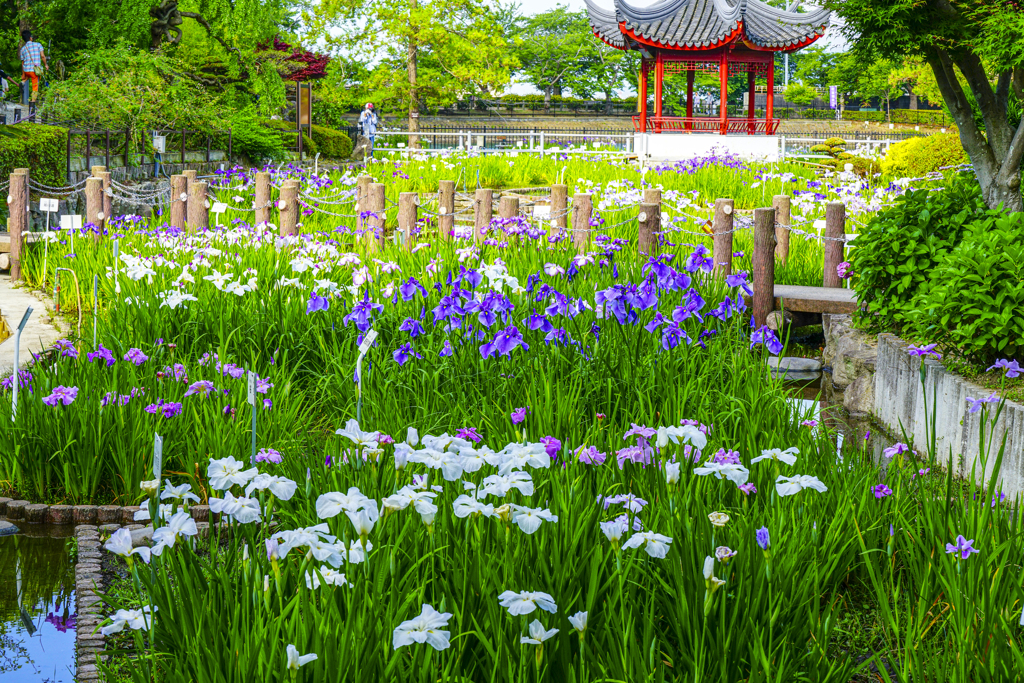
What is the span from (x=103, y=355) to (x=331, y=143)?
23.5 m

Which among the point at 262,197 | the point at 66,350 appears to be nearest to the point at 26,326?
the point at 66,350

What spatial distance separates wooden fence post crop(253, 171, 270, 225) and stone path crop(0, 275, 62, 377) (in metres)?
Answer: 2.60

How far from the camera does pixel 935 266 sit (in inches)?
247

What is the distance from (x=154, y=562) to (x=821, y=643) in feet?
5.80

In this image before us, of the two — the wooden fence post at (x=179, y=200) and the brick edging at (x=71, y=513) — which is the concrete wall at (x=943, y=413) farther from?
the wooden fence post at (x=179, y=200)

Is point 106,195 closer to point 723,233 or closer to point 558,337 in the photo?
point 723,233

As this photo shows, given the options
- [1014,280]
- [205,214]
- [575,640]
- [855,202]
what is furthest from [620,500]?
[855,202]

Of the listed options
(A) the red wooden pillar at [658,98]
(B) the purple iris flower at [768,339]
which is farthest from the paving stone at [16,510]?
(A) the red wooden pillar at [658,98]

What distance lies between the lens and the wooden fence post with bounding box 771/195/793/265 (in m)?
9.38

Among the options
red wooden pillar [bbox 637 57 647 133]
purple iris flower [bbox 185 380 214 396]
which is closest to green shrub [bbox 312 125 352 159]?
red wooden pillar [bbox 637 57 647 133]

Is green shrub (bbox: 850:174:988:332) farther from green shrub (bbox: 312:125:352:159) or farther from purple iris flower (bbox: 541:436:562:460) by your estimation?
green shrub (bbox: 312:125:352:159)

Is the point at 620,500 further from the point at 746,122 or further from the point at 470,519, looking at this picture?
the point at 746,122

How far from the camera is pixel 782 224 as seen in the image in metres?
9.45

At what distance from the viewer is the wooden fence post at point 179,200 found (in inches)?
416
